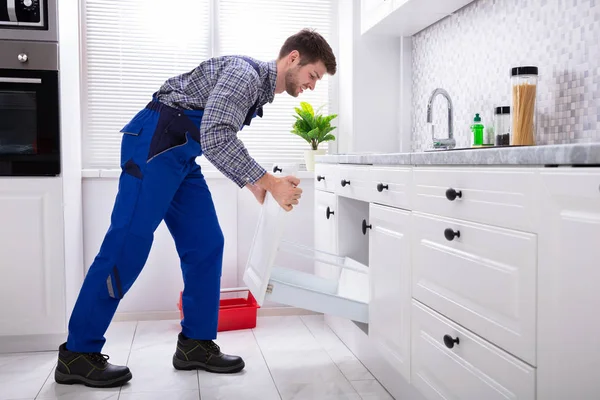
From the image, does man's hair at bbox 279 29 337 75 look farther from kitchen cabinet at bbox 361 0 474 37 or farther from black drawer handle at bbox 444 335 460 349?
black drawer handle at bbox 444 335 460 349

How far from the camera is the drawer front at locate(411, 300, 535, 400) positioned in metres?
1.38

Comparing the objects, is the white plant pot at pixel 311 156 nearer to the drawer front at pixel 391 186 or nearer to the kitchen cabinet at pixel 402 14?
the kitchen cabinet at pixel 402 14

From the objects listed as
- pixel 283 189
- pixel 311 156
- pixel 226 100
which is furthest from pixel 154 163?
pixel 311 156

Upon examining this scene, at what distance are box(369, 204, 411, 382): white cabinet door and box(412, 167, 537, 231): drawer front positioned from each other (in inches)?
7.1

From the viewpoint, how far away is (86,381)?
7.66ft

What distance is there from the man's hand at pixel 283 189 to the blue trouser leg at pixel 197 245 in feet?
1.76

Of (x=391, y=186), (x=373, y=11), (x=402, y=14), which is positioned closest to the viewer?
(x=391, y=186)

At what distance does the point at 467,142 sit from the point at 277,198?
1.17 m

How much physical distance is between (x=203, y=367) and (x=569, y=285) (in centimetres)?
175

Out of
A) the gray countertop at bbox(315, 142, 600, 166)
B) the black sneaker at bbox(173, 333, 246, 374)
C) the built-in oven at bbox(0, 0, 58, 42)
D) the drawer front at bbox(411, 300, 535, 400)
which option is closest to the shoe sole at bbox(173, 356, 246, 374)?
the black sneaker at bbox(173, 333, 246, 374)

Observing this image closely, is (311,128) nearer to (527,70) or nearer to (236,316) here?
(236,316)

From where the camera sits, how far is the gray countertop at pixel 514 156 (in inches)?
43.8

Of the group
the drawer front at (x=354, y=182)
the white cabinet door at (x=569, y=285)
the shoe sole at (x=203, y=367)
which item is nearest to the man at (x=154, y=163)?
the shoe sole at (x=203, y=367)

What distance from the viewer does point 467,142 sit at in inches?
109
